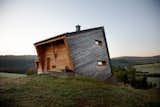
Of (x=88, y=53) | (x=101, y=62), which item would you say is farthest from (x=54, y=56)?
(x=101, y=62)

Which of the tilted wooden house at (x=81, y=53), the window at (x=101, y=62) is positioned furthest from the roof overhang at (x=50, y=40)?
the window at (x=101, y=62)

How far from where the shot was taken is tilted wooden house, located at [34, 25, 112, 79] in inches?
438

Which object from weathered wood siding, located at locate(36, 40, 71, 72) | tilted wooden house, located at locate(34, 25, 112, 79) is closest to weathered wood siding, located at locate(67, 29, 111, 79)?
tilted wooden house, located at locate(34, 25, 112, 79)

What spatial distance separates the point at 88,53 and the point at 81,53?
678 millimetres

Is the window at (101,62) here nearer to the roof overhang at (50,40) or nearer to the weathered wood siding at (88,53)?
the weathered wood siding at (88,53)

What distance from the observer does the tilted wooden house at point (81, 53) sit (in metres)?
11.1

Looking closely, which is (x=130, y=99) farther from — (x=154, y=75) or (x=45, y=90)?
(x=154, y=75)

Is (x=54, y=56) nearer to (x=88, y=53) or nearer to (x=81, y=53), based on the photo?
(x=81, y=53)

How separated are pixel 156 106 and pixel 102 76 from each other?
22.6 ft

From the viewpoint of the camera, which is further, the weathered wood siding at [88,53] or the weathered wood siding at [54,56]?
the weathered wood siding at [54,56]

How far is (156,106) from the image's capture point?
A: 19.0ft

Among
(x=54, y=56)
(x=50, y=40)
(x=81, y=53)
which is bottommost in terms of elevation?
(x=81, y=53)

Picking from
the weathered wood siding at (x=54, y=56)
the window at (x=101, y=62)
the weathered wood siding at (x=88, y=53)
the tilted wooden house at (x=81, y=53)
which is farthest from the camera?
the window at (x=101, y=62)

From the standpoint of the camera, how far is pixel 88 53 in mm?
12125
